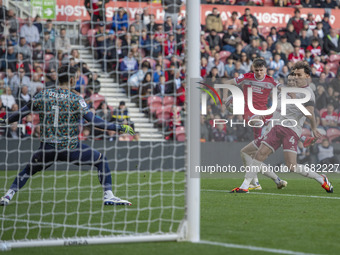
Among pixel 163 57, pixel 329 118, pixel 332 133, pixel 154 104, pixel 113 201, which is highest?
pixel 163 57

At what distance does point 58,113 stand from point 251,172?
378 centimetres

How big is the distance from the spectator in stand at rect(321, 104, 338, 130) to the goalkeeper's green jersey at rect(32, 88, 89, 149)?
12326 mm

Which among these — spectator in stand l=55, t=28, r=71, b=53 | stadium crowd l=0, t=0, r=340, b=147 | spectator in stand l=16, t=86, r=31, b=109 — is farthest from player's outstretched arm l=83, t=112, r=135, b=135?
spectator in stand l=16, t=86, r=31, b=109

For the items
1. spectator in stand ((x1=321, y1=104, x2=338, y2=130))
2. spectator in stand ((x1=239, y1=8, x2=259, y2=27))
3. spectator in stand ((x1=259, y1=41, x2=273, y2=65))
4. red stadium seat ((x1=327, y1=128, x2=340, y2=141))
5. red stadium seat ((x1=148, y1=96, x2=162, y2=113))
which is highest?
spectator in stand ((x1=239, y1=8, x2=259, y2=27))

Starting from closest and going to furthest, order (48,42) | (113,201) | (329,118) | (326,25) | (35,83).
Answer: (113,201), (48,42), (35,83), (329,118), (326,25)

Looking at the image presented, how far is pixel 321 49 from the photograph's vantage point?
79.2 feet

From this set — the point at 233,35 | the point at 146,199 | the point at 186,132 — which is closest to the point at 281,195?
the point at 146,199

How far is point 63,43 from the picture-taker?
15.0m

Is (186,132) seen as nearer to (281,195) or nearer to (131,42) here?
(281,195)

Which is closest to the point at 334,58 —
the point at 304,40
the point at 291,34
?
the point at 304,40

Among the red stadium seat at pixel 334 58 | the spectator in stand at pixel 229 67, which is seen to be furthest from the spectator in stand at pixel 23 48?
the red stadium seat at pixel 334 58

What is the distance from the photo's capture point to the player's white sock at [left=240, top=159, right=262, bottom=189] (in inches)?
440

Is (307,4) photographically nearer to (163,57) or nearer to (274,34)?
(274,34)

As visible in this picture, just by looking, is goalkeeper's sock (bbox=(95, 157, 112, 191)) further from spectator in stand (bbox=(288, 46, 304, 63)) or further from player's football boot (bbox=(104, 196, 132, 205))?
spectator in stand (bbox=(288, 46, 304, 63))
